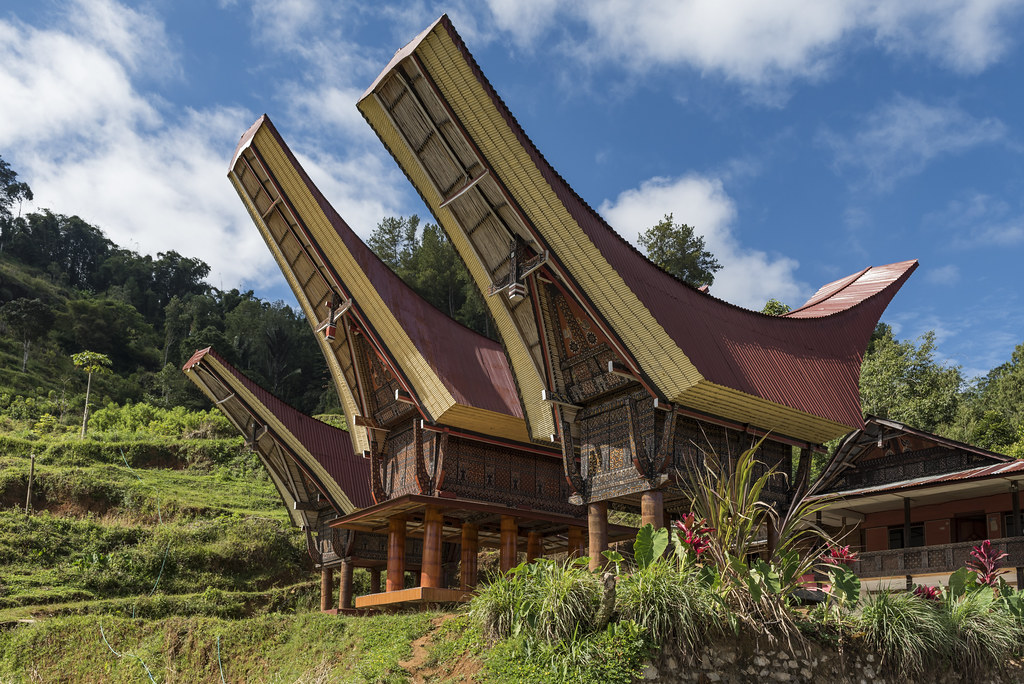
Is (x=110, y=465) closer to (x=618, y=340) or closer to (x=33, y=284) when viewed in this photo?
(x=618, y=340)

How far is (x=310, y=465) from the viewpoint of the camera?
1953 cm

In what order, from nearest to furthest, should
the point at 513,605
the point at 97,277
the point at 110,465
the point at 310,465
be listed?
the point at 513,605 < the point at 310,465 < the point at 110,465 < the point at 97,277

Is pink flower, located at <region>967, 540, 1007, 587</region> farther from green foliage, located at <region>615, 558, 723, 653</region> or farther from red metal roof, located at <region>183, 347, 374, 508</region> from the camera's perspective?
red metal roof, located at <region>183, 347, 374, 508</region>

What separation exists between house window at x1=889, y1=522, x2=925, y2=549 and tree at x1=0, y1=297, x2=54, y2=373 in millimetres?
45947

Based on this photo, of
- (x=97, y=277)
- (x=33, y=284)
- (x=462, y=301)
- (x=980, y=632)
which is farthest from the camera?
(x=97, y=277)

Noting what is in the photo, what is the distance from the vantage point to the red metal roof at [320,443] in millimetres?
19328

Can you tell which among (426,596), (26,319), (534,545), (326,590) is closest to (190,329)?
(26,319)

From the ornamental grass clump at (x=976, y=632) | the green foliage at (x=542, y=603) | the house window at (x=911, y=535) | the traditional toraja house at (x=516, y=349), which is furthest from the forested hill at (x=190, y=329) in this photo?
the green foliage at (x=542, y=603)

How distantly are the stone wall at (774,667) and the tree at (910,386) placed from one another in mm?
20024

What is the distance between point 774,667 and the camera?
26.7ft

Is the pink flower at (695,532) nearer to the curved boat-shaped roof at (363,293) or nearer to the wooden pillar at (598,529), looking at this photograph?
the wooden pillar at (598,529)

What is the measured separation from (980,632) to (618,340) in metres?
5.59

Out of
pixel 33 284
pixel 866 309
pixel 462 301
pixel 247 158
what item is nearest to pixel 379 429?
pixel 247 158

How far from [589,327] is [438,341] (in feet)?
12.6
